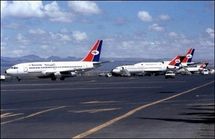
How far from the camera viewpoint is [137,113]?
25797 millimetres

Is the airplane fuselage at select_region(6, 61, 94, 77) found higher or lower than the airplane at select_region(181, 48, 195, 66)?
lower

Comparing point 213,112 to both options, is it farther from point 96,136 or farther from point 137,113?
point 96,136

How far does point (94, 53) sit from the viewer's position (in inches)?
4532

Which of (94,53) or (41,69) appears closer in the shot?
(41,69)

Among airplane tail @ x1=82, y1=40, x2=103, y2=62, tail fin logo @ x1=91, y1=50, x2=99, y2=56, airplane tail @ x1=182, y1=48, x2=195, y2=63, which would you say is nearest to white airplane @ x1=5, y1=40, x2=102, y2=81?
airplane tail @ x1=82, y1=40, x2=103, y2=62

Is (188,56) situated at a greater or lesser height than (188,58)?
greater

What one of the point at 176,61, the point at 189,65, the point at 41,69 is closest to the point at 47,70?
the point at 41,69

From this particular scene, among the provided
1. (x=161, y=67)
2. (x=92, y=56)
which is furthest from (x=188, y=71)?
(x=92, y=56)

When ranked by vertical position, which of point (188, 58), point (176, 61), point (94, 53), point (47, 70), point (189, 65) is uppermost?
point (94, 53)

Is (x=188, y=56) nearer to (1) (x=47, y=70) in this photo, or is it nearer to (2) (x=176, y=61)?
(2) (x=176, y=61)

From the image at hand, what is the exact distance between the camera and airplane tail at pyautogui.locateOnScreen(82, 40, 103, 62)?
372ft

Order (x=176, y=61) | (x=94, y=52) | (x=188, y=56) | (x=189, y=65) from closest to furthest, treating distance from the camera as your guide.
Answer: (x=94, y=52), (x=176, y=61), (x=188, y=56), (x=189, y=65)

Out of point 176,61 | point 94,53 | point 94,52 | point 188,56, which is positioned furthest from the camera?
point 188,56

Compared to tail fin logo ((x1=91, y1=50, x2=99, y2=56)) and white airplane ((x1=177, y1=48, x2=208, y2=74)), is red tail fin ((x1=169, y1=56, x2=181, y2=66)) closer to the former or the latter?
white airplane ((x1=177, y1=48, x2=208, y2=74))
